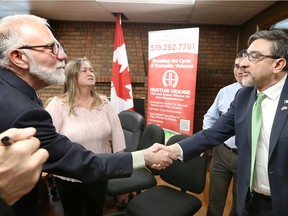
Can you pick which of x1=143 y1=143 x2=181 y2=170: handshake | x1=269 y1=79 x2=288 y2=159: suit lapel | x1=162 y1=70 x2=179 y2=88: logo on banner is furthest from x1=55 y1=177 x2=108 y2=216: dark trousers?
x1=162 y1=70 x2=179 y2=88: logo on banner

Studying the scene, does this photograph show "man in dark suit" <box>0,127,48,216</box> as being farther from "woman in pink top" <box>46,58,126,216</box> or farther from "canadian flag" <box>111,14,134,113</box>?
"canadian flag" <box>111,14,134,113</box>

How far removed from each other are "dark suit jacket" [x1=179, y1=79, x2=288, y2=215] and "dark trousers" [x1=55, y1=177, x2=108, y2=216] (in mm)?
800

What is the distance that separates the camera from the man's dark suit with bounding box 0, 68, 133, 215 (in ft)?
2.87

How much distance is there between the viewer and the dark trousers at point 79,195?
1.89 meters

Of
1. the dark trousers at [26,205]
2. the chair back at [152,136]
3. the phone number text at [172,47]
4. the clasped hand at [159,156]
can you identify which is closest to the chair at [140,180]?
the chair back at [152,136]

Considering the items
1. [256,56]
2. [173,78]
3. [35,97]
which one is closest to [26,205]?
[35,97]

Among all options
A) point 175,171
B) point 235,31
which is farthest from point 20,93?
point 235,31

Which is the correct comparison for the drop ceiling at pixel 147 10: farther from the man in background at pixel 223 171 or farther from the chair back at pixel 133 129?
the chair back at pixel 133 129

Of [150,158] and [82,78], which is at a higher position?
[82,78]

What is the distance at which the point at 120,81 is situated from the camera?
421 cm

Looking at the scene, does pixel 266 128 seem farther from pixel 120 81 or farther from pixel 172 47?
pixel 120 81

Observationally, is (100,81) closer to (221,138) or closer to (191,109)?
(191,109)

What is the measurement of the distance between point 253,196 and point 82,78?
5.32ft

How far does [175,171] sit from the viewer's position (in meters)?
2.18
